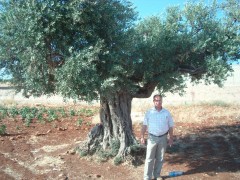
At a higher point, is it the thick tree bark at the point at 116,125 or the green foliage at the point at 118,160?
the thick tree bark at the point at 116,125

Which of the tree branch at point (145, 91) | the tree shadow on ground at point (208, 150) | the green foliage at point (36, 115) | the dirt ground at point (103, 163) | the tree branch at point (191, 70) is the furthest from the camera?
the green foliage at point (36, 115)

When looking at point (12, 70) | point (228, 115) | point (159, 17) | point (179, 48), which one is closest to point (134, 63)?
point (179, 48)

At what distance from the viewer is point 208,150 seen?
10.4m

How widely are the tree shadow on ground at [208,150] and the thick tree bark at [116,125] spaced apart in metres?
1.41

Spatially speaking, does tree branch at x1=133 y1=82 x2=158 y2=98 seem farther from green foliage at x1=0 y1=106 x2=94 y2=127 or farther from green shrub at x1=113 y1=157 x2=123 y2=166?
green foliage at x1=0 y1=106 x2=94 y2=127

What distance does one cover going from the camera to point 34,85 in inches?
326

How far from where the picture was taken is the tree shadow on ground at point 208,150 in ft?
28.6

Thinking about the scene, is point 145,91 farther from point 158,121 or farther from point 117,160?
A: point 158,121

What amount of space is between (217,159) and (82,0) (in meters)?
5.90

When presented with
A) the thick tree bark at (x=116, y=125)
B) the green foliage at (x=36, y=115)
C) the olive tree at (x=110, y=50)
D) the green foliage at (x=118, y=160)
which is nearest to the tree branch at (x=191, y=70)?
the olive tree at (x=110, y=50)

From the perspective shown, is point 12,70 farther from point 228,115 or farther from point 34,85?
point 228,115

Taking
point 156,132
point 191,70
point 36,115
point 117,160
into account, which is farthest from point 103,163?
point 36,115

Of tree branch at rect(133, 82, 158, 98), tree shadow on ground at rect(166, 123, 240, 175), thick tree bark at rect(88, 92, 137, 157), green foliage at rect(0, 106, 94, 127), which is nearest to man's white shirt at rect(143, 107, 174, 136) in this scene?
tree shadow on ground at rect(166, 123, 240, 175)

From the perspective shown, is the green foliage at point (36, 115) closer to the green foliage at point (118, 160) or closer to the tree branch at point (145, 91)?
the tree branch at point (145, 91)
